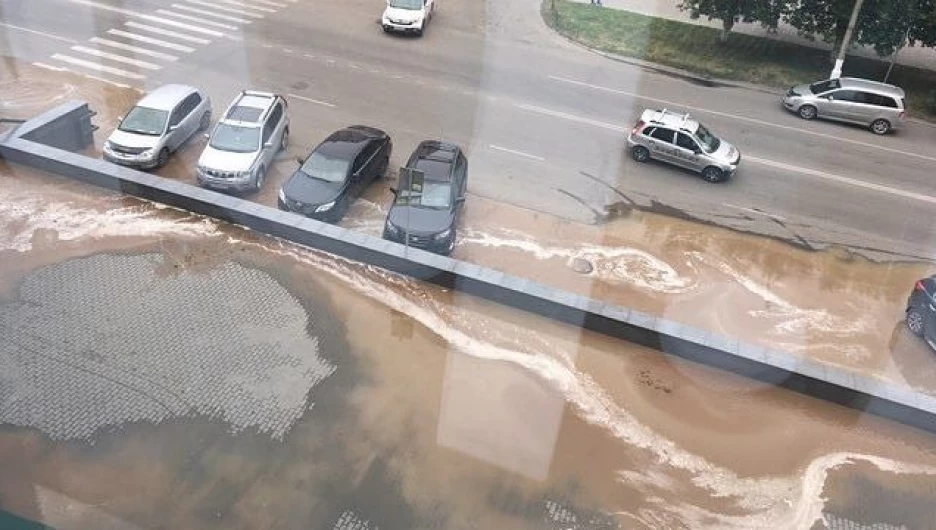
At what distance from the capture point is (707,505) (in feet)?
19.1

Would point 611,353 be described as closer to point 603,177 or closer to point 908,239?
point 603,177

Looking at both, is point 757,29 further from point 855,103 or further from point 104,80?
point 104,80

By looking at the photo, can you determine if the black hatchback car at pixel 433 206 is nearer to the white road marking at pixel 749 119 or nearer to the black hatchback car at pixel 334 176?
the black hatchback car at pixel 334 176

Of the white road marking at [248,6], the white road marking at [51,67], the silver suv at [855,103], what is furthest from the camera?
the white road marking at [248,6]

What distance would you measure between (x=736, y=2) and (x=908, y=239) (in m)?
6.95

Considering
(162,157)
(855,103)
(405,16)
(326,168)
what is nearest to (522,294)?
(326,168)

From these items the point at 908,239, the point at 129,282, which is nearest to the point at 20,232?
the point at 129,282

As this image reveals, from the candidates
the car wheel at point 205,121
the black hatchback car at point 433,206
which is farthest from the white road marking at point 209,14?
the black hatchback car at point 433,206

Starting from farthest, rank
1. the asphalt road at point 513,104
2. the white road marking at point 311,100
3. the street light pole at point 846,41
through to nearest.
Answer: the street light pole at point 846,41 → the white road marking at point 311,100 → the asphalt road at point 513,104

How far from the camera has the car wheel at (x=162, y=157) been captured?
1038 centimetres

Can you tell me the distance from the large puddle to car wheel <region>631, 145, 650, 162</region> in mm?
5324

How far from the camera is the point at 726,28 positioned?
1608 cm

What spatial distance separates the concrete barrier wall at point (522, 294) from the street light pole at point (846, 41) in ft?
30.1

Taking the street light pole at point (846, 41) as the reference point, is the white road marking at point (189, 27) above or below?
below
